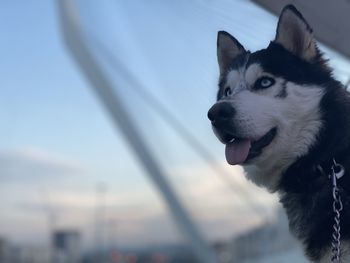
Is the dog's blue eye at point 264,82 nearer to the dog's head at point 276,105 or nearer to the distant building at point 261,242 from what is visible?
the dog's head at point 276,105

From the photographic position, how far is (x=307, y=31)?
3723 mm

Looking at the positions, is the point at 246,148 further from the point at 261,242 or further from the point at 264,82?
the point at 261,242

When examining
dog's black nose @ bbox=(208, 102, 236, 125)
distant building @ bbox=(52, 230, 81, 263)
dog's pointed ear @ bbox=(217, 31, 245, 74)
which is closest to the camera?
dog's black nose @ bbox=(208, 102, 236, 125)

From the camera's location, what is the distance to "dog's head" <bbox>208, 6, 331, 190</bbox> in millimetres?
3602

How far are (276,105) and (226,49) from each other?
74cm

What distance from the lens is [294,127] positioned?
3668 mm

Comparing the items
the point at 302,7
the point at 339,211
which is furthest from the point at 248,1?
the point at 339,211

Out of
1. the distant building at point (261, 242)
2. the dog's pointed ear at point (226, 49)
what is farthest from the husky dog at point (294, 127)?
the distant building at point (261, 242)

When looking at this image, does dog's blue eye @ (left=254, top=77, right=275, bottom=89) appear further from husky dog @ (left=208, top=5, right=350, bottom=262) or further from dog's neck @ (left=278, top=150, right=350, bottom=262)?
dog's neck @ (left=278, top=150, right=350, bottom=262)

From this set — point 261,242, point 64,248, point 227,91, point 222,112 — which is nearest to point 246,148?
point 222,112

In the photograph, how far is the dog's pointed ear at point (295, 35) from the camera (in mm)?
3723

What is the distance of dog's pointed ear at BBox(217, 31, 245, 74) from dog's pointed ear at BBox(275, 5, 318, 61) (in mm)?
426

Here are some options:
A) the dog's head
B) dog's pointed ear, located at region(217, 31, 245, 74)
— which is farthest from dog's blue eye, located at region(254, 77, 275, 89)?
dog's pointed ear, located at region(217, 31, 245, 74)

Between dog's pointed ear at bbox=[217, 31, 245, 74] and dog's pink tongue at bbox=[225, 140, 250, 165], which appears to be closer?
dog's pink tongue at bbox=[225, 140, 250, 165]
